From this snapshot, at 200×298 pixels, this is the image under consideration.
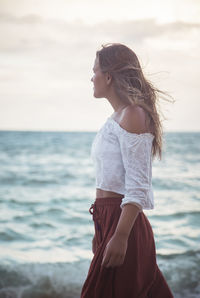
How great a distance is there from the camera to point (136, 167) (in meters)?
1.56

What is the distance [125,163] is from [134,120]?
0.19m

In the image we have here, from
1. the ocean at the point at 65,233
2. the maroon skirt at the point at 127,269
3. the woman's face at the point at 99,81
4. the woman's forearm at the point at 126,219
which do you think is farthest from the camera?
the ocean at the point at 65,233

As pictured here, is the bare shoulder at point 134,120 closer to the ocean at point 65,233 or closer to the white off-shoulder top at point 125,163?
the white off-shoulder top at point 125,163

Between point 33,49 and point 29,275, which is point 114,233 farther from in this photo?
point 33,49

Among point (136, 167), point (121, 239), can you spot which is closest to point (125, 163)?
point (136, 167)

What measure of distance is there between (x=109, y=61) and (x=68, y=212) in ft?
23.0

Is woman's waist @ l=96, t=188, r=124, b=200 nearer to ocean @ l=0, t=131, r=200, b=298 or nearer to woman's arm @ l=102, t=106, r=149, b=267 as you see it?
woman's arm @ l=102, t=106, r=149, b=267

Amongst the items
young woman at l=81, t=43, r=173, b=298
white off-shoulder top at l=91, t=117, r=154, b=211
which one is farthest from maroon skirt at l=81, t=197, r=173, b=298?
white off-shoulder top at l=91, t=117, r=154, b=211

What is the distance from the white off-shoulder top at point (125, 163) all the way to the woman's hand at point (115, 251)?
0.14 meters

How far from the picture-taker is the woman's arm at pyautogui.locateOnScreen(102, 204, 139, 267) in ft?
5.01

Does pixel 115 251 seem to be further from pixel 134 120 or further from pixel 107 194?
pixel 134 120

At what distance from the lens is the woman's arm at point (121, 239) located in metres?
1.53

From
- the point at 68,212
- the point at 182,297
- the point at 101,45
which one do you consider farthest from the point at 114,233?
the point at 68,212

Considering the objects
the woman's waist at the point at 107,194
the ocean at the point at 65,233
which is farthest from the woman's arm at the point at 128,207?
the ocean at the point at 65,233
